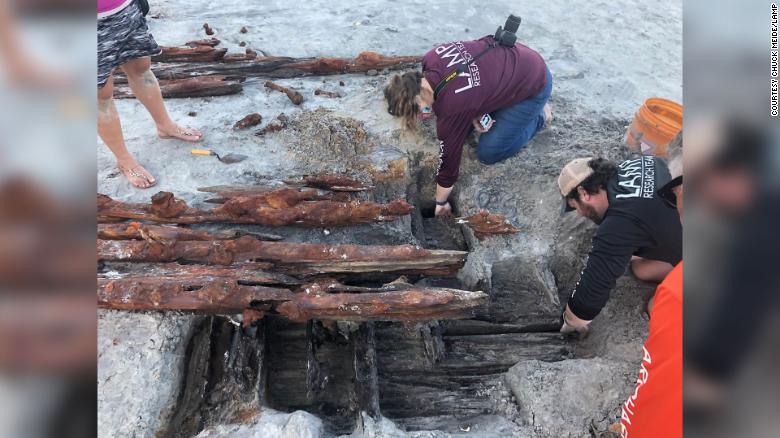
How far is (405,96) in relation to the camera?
3.80 m

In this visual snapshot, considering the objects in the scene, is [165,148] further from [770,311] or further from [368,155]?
[770,311]

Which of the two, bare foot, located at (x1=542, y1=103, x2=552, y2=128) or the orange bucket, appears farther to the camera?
bare foot, located at (x1=542, y1=103, x2=552, y2=128)

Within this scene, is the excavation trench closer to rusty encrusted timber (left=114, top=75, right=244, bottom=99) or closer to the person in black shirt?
the person in black shirt

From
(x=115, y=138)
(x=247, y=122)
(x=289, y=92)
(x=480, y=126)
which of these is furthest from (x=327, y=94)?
(x=115, y=138)

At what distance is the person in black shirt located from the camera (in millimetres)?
2660

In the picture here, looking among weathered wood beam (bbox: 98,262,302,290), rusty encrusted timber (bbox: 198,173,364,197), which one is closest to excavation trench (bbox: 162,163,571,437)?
weathered wood beam (bbox: 98,262,302,290)

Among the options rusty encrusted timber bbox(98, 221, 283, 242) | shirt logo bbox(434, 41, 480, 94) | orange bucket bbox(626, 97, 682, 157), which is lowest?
rusty encrusted timber bbox(98, 221, 283, 242)

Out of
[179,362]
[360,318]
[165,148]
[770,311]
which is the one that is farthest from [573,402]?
[165,148]

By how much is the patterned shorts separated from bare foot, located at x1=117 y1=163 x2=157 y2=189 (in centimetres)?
77

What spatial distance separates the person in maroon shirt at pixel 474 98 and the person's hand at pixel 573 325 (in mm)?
1234

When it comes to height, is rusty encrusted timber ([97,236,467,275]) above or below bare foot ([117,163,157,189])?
above

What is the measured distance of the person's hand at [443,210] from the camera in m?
3.82

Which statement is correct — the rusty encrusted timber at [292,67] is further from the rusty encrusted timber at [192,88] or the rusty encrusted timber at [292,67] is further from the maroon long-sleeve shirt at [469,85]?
the maroon long-sleeve shirt at [469,85]

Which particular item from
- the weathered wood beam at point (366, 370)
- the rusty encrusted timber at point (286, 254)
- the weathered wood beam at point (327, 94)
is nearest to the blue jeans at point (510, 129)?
the rusty encrusted timber at point (286, 254)
